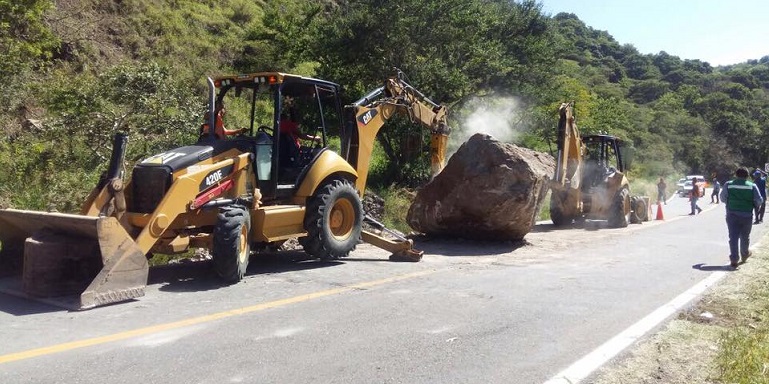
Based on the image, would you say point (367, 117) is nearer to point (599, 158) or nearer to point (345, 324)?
point (345, 324)

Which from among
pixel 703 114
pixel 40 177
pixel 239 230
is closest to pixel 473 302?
pixel 239 230

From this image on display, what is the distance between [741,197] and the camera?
34.8 feet

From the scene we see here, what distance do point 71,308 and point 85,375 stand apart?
6.71ft

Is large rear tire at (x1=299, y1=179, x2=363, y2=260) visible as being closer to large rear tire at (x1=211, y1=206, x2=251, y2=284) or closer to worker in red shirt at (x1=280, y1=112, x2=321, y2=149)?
worker in red shirt at (x1=280, y1=112, x2=321, y2=149)

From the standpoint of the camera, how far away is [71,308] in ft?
20.6

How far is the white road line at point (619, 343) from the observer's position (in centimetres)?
482

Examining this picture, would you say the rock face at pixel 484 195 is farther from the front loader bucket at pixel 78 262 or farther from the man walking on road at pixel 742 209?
the front loader bucket at pixel 78 262

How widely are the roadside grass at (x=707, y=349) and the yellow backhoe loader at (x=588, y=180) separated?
896cm

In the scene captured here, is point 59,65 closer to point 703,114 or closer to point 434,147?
point 434,147

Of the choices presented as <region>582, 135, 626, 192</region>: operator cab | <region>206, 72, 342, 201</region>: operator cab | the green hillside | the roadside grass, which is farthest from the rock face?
<region>582, 135, 626, 192</region>: operator cab

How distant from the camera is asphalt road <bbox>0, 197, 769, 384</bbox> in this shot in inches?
187

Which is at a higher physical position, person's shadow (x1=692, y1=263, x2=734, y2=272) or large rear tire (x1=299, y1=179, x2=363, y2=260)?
large rear tire (x1=299, y1=179, x2=363, y2=260)

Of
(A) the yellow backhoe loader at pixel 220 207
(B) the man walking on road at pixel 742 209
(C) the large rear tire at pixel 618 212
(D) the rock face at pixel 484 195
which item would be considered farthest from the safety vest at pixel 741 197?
(C) the large rear tire at pixel 618 212

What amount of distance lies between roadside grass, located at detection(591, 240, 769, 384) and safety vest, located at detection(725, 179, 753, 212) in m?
3.17
